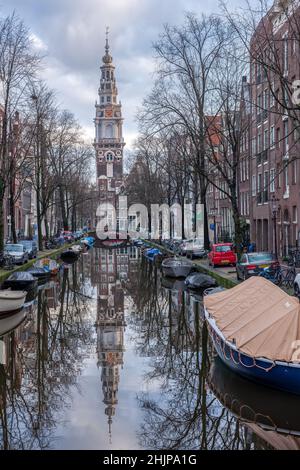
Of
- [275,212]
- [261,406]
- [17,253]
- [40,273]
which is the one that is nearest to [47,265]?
[40,273]

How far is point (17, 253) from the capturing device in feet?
144

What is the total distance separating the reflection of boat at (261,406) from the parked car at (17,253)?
30598 mm

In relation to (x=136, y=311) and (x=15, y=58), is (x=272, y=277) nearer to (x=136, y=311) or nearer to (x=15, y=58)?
(x=136, y=311)

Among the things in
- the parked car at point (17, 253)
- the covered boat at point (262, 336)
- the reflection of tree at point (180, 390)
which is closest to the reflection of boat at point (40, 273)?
the parked car at point (17, 253)

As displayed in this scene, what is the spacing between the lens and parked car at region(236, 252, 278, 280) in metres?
29.2

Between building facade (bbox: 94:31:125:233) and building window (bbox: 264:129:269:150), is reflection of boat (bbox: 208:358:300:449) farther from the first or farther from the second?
building facade (bbox: 94:31:125:233)

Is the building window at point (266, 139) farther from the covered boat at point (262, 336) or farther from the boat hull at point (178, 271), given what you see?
the covered boat at point (262, 336)

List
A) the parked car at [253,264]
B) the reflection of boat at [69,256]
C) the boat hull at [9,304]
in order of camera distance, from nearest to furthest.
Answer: the boat hull at [9,304] → the parked car at [253,264] → the reflection of boat at [69,256]

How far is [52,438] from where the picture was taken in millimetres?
10133

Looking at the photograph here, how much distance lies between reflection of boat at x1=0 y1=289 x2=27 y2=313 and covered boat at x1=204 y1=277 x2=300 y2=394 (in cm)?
937

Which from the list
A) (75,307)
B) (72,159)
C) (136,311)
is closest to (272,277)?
(136,311)

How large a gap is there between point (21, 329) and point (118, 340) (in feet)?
12.2

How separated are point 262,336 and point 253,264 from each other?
17189 mm

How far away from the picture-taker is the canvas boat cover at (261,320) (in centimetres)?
1227
